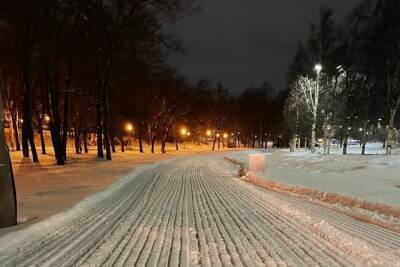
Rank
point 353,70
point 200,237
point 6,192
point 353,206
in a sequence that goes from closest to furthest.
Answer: point 200,237 < point 6,192 < point 353,206 < point 353,70

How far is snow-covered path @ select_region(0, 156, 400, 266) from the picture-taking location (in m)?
5.66

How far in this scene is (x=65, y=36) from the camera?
24.8 m

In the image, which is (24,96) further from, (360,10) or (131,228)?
(360,10)

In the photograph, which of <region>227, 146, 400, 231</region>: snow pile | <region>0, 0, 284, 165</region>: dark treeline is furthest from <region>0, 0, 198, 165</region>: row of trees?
<region>227, 146, 400, 231</region>: snow pile

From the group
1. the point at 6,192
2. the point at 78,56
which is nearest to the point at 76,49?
the point at 78,56

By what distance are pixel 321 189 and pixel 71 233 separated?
834 cm

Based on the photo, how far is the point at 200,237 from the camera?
6961mm

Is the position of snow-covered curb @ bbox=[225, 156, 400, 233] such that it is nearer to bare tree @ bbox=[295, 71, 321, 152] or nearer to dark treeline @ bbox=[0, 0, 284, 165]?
dark treeline @ bbox=[0, 0, 284, 165]

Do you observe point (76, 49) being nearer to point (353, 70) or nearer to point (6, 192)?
point (6, 192)

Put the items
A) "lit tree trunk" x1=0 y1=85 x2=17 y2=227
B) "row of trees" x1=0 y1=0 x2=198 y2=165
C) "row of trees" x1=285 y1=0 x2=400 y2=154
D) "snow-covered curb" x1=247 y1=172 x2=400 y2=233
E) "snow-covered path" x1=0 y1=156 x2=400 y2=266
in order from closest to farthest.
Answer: "snow-covered path" x1=0 y1=156 x2=400 y2=266 < "lit tree trunk" x1=0 y1=85 x2=17 y2=227 < "snow-covered curb" x1=247 y1=172 x2=400 y2=233 < "row of trees" x1=0 y1=0 x2=198 y2=165 < "row of trees" x1=285 y1=0 x2=400 y2=154

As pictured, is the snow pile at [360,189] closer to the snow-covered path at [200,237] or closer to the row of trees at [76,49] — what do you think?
the snow-covered path at [200,237]

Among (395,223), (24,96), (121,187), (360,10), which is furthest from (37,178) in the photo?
A: (360,10)

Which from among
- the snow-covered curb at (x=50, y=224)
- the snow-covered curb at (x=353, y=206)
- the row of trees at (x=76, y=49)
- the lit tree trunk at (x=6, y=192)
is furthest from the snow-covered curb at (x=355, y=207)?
the row of trees at (x=76, y=49)

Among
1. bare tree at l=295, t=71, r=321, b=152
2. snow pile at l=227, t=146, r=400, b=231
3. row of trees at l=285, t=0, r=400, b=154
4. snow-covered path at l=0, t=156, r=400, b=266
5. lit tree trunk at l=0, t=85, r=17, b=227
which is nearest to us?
snow-covered path at l=0, t=156, r=400, b=266
